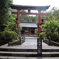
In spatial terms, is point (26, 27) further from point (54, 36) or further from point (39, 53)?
point (39, 53)

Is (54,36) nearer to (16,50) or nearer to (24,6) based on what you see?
(16,50)

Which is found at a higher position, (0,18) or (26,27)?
(0,18)

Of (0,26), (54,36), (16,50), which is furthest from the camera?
(0,26)

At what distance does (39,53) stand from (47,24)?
271 inches

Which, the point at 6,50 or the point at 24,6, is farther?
the point at 24,6

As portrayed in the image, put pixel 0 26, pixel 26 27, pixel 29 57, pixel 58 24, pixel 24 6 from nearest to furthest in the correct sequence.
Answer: pixel 29 57, pixel 58 24, pixel 0 26, pixel 24 6, pixel 26 27

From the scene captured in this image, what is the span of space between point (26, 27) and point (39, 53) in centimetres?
3053

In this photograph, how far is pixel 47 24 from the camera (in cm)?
1405

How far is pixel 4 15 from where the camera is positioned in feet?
51.8

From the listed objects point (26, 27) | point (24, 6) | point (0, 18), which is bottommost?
point (26, 27)

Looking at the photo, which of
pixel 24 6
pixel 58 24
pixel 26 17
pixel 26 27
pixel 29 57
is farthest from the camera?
pixel 26 17

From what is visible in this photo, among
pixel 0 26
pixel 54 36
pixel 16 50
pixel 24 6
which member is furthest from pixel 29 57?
pixel 24 6

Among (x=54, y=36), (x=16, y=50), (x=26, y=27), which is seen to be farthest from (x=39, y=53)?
(x=26, y=27)

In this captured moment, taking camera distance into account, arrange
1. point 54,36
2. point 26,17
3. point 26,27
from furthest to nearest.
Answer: point 26,17
point 26,27
point 54,36
